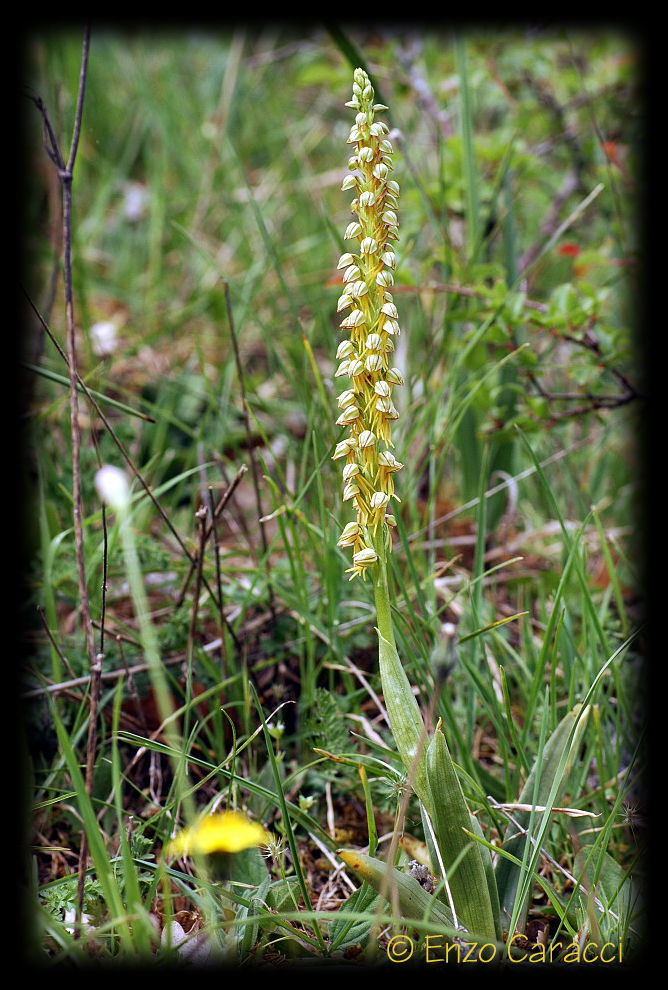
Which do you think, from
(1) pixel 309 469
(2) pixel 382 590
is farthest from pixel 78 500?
(1) pixel 309 469

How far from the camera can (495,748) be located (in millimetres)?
1711

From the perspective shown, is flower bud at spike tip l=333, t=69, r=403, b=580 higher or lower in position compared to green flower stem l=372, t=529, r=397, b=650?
higher

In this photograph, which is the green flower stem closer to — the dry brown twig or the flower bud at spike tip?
the flower bud at spike tip

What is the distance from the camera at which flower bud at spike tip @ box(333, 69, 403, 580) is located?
1.02 metres

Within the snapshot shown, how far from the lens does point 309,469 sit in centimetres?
232

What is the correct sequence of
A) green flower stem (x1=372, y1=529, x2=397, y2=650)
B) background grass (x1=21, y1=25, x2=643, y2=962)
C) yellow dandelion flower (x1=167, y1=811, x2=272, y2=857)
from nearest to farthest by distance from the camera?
yellow dandelion flower (x1=167, y1=811, x2=272, y2=857), green flower stem (x1=372, y1=529, x2=397, y2=650), background grass (x1=21, y1=25, x2=643, y2=962)

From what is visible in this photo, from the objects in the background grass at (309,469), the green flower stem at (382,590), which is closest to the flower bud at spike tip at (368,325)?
the green flower stem at (382,590)

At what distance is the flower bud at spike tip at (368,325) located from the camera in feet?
3.34

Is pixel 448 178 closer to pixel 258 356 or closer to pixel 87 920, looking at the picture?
pixel 258 356

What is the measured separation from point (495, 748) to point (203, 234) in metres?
3.13

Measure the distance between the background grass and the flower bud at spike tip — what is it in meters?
0.29

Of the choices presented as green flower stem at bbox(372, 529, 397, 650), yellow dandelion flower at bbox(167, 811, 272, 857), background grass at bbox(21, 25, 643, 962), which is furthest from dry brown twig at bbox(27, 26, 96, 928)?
green flower stem at bbox(372, 529, 397, 650)

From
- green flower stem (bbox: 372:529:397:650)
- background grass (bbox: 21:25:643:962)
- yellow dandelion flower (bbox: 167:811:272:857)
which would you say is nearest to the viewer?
yellow dandelion flower (bbox: 167:811:272:857)

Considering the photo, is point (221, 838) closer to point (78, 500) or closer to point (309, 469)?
point (78, 500)
